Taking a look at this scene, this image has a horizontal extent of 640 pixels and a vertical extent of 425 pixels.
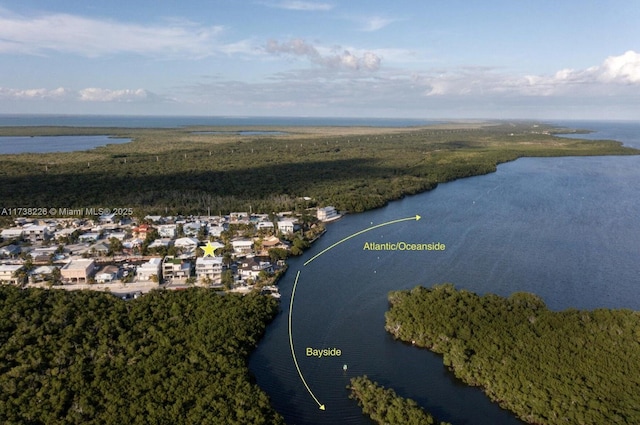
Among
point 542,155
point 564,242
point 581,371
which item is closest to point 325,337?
point 581,371

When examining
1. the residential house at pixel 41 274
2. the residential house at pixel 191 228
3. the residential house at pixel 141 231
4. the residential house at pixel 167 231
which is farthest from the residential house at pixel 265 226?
the residential house at pixel 41 274

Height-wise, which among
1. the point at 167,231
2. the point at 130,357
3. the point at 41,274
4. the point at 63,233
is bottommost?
the point at 130,357

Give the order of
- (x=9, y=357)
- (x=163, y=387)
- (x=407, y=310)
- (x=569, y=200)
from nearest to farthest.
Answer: (x=163, y=387)
(x=9, y=357)
(x=407, y=310)
(x=569, y=200)

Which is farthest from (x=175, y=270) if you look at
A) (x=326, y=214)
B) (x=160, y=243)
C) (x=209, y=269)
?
(x=326, y=214)

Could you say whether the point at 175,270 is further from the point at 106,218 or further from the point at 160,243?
the point at 106,218

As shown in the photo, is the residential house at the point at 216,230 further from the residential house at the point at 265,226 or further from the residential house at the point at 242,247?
the residential house at the point at 242,247

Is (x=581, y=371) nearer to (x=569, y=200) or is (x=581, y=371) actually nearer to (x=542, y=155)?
(x=569, y=200)

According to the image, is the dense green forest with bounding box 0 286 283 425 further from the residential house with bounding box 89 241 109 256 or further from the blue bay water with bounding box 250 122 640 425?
the residential house with bounding box 89 241 109 256
